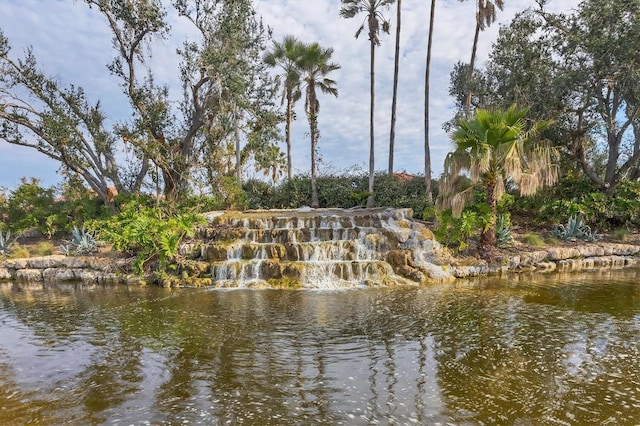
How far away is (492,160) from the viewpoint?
11648 millimetres

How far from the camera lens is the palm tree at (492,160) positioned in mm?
11328

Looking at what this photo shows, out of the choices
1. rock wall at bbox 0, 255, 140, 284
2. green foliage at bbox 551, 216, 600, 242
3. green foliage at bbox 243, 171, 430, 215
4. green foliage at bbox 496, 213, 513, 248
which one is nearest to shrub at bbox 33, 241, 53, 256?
rock wall at bbox 0, 255, 140, 284

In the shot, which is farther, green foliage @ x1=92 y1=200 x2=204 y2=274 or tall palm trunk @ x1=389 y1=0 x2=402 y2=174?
tall palm trunk @ x1=389 y1=0 x2=402 y2=174

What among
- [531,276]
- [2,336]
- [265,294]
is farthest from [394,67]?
[2,336]

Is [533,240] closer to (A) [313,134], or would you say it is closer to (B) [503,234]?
(B) [503,234]

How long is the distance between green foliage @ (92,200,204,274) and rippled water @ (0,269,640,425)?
10.3 ft

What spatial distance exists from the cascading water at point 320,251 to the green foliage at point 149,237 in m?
0.81

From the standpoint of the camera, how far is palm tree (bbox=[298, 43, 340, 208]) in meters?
21.7

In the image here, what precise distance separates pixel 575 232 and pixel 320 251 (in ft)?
30.7

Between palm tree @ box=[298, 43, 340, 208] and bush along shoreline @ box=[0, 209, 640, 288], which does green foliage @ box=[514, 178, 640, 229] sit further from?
palm tree @ box=[298, 43, 340, 208]

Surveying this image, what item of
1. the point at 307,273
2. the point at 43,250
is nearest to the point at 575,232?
the point at 307,273

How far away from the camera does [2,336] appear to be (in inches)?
252

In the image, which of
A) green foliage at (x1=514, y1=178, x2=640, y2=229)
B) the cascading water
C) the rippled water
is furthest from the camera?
green foliage at (x1=514, y1=178, x2=640, y2=229)

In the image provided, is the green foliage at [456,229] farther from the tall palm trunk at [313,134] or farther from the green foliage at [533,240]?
the tall palm trunk at [313,134]
